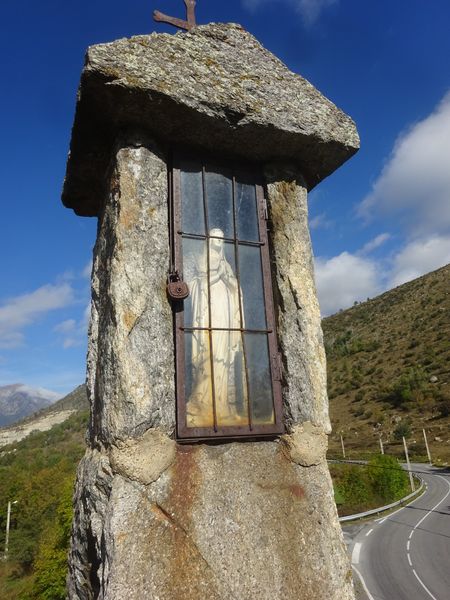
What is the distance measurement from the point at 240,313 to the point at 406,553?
60.5 feet

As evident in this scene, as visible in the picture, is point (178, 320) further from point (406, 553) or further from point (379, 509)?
point (379, 509)

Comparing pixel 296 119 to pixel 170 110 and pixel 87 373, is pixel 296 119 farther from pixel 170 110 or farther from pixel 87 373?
pixel 87 373

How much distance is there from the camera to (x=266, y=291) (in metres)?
2.90

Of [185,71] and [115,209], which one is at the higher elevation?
[185,71]

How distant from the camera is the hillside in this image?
4222 centimetres

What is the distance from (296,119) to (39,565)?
2524cm

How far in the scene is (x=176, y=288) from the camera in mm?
2562

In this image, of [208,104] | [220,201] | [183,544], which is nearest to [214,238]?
[220,201]

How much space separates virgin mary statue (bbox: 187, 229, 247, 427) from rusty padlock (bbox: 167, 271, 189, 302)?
0.48 ft

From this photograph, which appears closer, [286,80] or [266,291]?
[266,291]

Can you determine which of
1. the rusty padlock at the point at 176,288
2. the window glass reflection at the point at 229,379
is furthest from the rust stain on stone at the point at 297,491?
the rusty padlock at the point at 176,288

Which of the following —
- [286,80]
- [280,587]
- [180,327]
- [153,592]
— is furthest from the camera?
[286,80]

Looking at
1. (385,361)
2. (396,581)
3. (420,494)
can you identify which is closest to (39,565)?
(396,581)

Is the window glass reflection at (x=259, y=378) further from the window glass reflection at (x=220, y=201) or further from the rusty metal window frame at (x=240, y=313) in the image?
the window glass reflection at (x=220, y=201)
